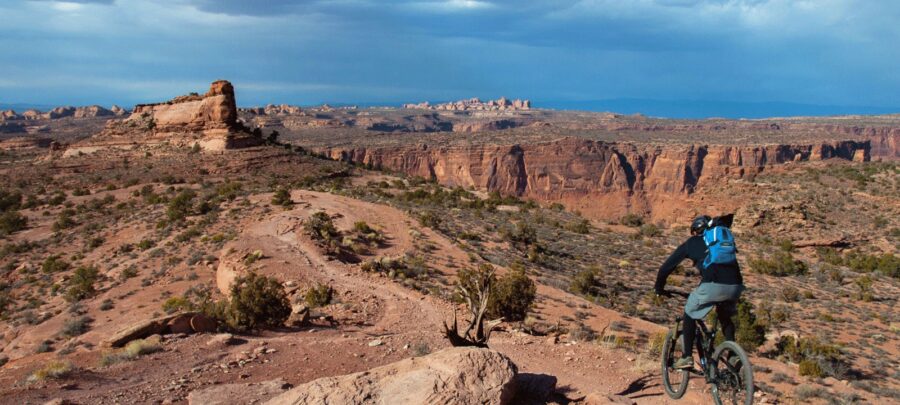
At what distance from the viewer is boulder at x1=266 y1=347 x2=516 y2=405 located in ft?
16.7

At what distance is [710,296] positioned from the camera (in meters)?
5.40

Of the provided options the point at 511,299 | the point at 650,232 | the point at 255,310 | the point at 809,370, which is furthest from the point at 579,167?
the point at 255,310

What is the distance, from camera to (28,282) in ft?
63.5

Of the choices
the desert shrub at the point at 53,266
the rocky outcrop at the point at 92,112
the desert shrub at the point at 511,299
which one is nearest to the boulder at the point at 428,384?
the desert shrub at the point at 511,299

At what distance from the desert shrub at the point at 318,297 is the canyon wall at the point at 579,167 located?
189ft

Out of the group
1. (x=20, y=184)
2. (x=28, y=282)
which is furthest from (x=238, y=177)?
(x=28, y=282)

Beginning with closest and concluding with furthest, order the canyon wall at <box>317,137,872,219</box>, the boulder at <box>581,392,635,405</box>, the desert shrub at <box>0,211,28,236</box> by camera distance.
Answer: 1. the boulder at <box>581,392,635,405</box>
2. the desert shrub at <box>0,211,28,236</box>
3. the canyon wall at <box>317,137,872,219</box>

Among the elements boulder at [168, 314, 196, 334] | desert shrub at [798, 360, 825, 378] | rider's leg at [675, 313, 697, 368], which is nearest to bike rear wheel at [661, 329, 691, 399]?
rider's leg at [675, 313, 697, 368]

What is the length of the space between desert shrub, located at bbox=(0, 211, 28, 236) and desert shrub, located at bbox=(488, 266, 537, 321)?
2518 cm

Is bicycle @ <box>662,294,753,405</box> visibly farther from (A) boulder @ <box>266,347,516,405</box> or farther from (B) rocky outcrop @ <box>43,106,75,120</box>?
(B) rocky outcrop @ <box>43,106,75,120</box>

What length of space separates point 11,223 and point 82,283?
12032 mm

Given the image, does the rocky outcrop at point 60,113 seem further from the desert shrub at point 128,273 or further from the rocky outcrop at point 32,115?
the desert shrub at point 128,273

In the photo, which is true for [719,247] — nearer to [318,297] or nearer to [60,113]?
[318,297]

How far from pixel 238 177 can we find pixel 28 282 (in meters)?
16.7
